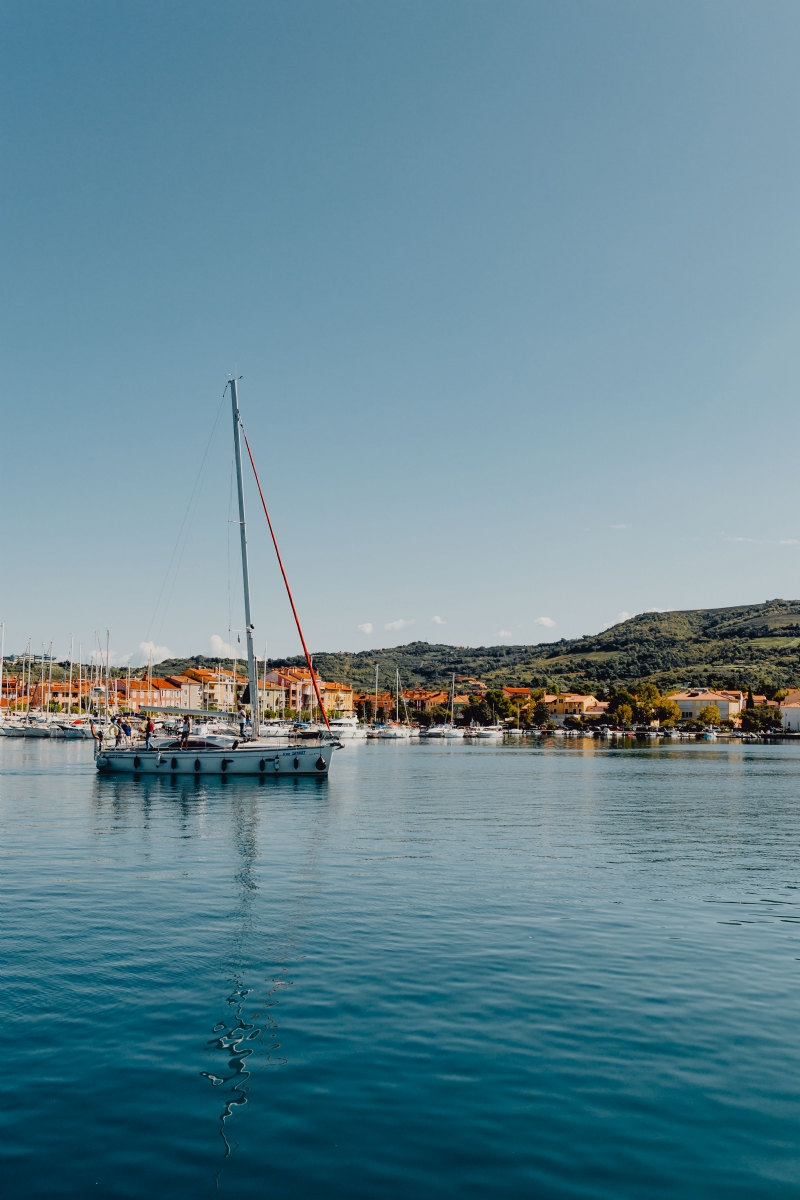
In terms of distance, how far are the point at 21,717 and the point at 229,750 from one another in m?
129

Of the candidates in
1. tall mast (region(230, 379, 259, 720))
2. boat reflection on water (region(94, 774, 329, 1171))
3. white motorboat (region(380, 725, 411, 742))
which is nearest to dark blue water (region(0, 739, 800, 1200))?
boat reflection on water (region(94, 774, 329, 1171))

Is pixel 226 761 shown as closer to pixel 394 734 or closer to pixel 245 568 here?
pixel 245 568

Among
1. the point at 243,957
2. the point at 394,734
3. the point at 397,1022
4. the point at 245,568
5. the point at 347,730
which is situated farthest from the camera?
the point at 394,734

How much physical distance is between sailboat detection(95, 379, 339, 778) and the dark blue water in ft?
89.7

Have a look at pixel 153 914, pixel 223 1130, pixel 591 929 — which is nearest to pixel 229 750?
pixel 153 914

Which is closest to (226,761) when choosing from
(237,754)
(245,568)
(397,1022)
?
(237,754)

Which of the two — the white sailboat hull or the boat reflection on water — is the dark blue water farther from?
the white sailboat hull

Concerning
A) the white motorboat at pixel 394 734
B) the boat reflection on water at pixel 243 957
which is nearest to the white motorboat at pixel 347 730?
the white motorboat at pixel 394 734

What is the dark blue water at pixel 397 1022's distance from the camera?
370 inches

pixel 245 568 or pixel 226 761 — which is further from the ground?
pixel 245 568

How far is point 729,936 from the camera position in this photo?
1972 centimetres

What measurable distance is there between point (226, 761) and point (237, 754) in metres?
0.99

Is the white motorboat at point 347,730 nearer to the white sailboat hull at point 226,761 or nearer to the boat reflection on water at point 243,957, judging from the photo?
the white sailboat hull at point 226,761

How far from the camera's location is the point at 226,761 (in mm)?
59719
